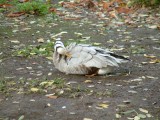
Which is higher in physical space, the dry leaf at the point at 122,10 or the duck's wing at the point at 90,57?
the duck's wing at the point at 90,57

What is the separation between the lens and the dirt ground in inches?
170

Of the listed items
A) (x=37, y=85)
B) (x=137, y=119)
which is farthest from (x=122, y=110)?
(x=37, y=85)

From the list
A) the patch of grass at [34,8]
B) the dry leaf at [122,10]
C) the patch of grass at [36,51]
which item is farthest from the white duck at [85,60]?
the dry leaf at [122,10]

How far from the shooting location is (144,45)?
7.08 metres

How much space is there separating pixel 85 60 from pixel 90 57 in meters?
0.07

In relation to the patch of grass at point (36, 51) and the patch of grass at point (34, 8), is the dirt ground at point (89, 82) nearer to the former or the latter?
the patch of grass at point (36, 51)

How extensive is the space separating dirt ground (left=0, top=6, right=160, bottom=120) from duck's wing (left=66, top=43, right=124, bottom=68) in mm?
185

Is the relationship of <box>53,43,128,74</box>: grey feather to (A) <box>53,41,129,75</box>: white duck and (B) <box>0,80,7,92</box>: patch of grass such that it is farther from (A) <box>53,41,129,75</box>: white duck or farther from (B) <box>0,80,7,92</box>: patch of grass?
(B) <box>0,80,7,92</box>: patch of grass

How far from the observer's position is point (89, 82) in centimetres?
520

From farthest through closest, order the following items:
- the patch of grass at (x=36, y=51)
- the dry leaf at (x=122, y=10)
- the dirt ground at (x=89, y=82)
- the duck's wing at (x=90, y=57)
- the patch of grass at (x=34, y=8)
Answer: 1. the dry leaf at (x=122, y=10)
2. the patch of grass at (x=34, y=8)
3. the patch of grass at (x=36, y=51)
4. the duck's wing at (x=90, y=57)
5. the dirt ground at (x=89, y=82)

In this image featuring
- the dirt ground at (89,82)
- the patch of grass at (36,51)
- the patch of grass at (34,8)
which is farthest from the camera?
the patch of grass at (34,8)

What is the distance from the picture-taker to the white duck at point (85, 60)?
17.4 feet

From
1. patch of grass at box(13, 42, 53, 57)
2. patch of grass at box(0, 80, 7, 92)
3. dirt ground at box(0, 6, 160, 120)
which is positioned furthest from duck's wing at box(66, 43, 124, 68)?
patch of grass at box(13, 42, 53, 57)

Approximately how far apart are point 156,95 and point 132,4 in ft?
18.7
